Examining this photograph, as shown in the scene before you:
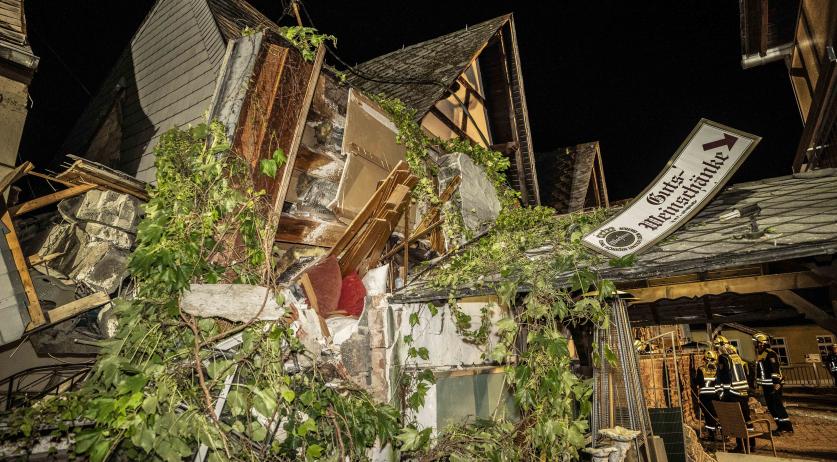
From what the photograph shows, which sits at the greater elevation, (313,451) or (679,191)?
(679,191)

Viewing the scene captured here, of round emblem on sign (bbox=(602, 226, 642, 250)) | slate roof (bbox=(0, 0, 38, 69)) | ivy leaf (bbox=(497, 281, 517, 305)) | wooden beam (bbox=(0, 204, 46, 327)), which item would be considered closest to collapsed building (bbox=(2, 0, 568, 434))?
wooden beam (bbox=(0, 204, 46, 327))

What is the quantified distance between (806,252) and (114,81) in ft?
36.6

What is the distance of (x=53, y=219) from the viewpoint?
5.66 metres

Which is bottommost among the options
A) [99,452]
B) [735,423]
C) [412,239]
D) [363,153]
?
[735,423]

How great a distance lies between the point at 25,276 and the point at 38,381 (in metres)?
1.51

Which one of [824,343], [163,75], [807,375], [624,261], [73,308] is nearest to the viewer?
[624,261]

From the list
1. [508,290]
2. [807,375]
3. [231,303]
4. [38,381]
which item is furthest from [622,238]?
[807,375]

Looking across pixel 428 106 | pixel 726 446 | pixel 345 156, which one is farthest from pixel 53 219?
pixel 726 446

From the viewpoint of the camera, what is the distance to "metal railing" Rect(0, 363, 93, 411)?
5.07 meters

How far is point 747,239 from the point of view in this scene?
3863 mm

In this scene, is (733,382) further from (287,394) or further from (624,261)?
(287,394)

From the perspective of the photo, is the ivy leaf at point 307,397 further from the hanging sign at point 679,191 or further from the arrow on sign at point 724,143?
the arrow on sign at point 724,143

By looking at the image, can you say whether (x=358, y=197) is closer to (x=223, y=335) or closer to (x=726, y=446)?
(x=223, y=335)

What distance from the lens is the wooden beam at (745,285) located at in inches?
220
